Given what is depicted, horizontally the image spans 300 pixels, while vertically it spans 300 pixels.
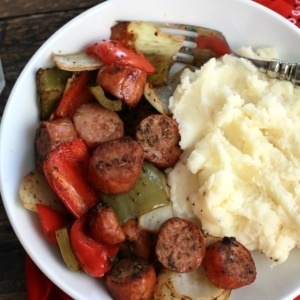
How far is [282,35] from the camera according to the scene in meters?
2.97

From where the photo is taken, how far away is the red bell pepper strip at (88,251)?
2496 millimetres

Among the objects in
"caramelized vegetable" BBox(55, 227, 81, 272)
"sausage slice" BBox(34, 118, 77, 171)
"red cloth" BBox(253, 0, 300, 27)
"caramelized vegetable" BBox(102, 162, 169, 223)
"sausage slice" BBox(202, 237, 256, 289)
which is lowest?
"caramelized vegetable" BBox(55, 227, 81, 272)

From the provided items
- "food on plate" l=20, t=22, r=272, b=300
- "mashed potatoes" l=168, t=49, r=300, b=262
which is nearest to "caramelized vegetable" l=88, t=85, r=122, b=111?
"food on plate" l=20, t=22, r=272, b=300

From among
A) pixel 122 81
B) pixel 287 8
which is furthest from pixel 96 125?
pixel 287 8

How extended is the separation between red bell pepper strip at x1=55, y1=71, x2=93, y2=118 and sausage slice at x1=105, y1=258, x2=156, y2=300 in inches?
27.1

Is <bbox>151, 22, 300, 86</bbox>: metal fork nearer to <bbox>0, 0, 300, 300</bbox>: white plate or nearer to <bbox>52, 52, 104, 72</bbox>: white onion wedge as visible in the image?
<bbox>0, 0, 300, 300</bbox>: white plate

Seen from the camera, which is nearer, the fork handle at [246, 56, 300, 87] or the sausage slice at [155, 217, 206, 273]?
the sausage slice at [155, 217, 206, 273]

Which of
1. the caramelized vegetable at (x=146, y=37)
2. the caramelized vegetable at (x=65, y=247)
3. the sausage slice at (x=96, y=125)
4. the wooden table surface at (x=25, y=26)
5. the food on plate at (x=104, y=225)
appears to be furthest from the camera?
the wooden table surface at (x=25, y=26)

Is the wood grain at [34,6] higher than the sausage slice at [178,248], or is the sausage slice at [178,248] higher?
the wood grain at [34,6]

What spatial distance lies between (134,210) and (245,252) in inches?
18.8

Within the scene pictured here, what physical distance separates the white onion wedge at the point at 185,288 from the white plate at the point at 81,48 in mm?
163

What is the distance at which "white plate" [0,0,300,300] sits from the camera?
8.51 ft

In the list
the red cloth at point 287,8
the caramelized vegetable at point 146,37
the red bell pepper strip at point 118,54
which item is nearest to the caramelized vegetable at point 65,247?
the red bell pepper strip at point 118,54

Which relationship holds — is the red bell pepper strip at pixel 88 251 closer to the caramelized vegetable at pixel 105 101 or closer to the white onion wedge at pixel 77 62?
the caramelized vegetable at pixel 105 101
